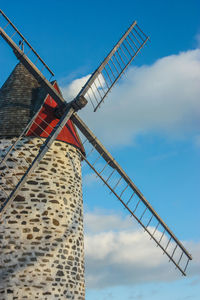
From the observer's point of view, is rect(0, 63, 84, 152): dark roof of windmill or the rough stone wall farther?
rect(0, 63, 84, 152): dark roof of windmill

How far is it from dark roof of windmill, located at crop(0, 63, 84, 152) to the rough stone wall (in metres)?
0.44

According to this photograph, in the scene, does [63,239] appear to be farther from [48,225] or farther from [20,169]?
[20,169]

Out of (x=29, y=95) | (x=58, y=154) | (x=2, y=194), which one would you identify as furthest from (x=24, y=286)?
(x=29, y=95)

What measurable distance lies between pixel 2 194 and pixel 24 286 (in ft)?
7.88

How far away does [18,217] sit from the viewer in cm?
998

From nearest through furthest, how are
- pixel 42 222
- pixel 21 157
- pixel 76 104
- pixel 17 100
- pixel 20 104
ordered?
pixel 42 222, pixel 21 157, pixel 76 104, pixel 20 104, pixel 17 100

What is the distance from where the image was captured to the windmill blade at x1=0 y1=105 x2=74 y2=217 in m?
10.3

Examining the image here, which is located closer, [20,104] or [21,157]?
[21,157]

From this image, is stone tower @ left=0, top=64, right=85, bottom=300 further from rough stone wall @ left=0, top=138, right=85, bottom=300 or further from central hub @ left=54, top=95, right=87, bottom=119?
central hub @ left=54, top=95, right=87, bottom=119

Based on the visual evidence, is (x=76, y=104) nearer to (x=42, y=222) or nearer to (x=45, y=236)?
(x=42, y=222)

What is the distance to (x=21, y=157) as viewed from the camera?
35.3ft

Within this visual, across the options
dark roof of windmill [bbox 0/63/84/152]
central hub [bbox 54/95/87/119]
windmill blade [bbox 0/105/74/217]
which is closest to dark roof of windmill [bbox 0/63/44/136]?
dark roof of windmill [bbox 0/63/84/152]

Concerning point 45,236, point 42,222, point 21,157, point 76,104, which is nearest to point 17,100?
point 76,104

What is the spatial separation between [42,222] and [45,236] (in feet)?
1.16
